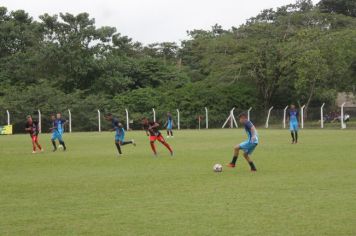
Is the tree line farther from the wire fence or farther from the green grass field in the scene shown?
the green grass field

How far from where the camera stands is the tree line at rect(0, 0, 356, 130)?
5759 cm

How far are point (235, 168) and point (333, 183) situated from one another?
4.36 metres

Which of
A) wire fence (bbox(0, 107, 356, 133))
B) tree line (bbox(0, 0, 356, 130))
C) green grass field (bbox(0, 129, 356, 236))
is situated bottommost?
green grass field (bbox(0, 129, 356, 236))

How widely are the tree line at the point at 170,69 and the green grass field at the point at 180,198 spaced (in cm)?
3911

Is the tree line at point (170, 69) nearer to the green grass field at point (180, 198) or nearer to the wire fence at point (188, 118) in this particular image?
the wire fence at point (188, 118)

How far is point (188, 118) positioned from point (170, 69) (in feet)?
33.6

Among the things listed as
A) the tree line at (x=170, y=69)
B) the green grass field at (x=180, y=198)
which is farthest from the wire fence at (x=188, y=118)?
the green grass field at (x=180, y=198)

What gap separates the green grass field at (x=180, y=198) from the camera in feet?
28.3

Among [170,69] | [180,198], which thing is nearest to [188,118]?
[170,69]

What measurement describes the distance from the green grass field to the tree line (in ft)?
128

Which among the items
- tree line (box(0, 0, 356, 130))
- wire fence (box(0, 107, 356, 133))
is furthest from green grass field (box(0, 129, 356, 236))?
tree line (box(0, 0, 356, 130))

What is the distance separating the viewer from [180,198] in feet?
37.1

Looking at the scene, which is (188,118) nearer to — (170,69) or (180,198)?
(170,69)

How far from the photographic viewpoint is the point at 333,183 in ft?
42.8
